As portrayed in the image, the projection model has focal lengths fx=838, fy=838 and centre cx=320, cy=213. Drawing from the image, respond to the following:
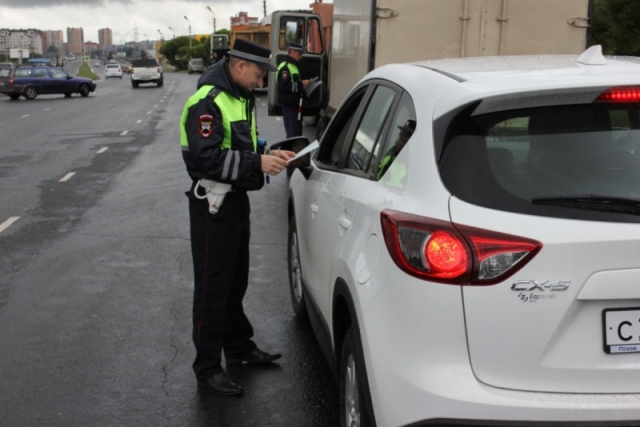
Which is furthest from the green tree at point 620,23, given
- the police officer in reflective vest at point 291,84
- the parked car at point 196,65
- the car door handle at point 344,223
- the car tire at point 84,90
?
the parked car at point 196,65

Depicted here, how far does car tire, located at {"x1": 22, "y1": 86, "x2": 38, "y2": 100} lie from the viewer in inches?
1556

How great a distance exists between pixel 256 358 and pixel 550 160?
8.82 feet

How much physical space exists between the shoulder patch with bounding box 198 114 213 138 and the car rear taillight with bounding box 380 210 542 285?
1753 mm

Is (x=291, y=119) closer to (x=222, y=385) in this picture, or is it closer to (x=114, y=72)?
(x=222, y=385)

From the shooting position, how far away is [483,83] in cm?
290

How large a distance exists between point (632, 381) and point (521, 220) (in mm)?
596

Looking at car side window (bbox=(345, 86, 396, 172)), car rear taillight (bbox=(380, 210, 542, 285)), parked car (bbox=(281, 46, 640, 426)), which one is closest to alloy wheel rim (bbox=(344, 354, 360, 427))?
parked car (bbox=(281, 46, 640, 426))

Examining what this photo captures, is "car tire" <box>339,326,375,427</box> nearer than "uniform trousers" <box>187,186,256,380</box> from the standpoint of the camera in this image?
Yes

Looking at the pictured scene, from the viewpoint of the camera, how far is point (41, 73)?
4016 centimetres

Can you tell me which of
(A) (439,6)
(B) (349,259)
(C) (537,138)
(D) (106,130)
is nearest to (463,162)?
(C) (537,138)

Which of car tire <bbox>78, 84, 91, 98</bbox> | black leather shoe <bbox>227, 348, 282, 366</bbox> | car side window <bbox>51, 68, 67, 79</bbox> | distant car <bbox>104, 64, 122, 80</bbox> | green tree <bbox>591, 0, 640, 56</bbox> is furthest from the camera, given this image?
distant car <bbox>104, 64, 122, 80</bbox>

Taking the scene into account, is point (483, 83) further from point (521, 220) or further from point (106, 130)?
point (106, 130)

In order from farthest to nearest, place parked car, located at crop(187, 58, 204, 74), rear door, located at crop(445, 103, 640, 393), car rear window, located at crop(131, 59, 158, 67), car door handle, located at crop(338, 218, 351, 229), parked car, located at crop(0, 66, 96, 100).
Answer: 1. parked car, located at crop(187, 58, 204, 74)
2. car rear window, located at crop(131, 59, 158, 67)
3. parked car, located at crop(0, 66, 96, 100)
4. car door handle, located at crop(338, 218, 351, 229)
5. rear door, located at crop(445, 103, 640, 393)

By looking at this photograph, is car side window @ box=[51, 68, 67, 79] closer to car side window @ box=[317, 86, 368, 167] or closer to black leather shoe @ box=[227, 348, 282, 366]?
black leather shoe @ box=[227, 348, 282, 366]
